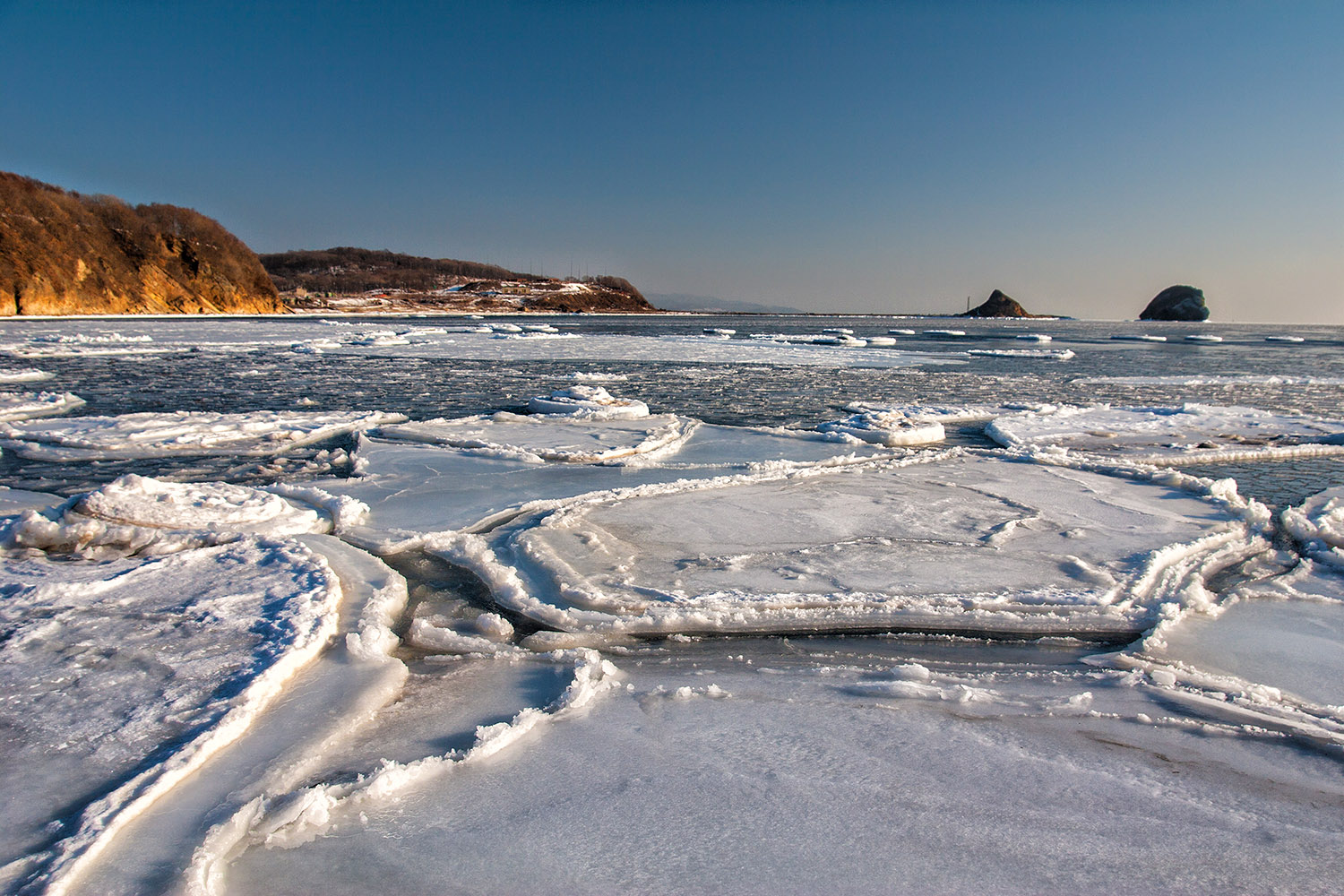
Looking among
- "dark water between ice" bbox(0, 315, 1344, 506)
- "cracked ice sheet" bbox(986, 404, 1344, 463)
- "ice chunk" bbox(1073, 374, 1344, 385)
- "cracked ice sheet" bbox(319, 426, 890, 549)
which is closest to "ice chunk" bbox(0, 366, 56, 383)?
"dark water between ice" bbox(0, 315, 1344, 506)

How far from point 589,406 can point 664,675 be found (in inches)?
247

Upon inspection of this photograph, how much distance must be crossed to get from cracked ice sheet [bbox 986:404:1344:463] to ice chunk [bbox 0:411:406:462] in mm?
6838

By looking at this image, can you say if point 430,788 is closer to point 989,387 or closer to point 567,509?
point 567,509

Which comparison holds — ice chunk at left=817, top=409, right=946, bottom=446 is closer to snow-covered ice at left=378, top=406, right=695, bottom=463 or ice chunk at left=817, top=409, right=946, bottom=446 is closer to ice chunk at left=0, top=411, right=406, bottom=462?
snow-covered ice at left=378, top=406, right=695, bottom=463

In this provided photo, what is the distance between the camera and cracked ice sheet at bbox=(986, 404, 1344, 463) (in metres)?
6.87

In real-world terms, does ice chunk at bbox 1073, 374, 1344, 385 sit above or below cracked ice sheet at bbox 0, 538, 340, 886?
above

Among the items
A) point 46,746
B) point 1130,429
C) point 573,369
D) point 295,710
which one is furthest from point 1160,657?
point 573,369

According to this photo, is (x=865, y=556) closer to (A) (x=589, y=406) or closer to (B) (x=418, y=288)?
(A) (x=589, y=406)

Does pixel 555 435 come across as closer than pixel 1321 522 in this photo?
No

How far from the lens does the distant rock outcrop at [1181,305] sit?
9912 centimetres

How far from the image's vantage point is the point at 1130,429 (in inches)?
319

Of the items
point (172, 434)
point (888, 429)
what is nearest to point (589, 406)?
point (888, 429)

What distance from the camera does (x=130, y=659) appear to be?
249cm

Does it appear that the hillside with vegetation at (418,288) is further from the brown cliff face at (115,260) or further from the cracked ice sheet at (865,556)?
the cracked ice sheet at (865,556)
